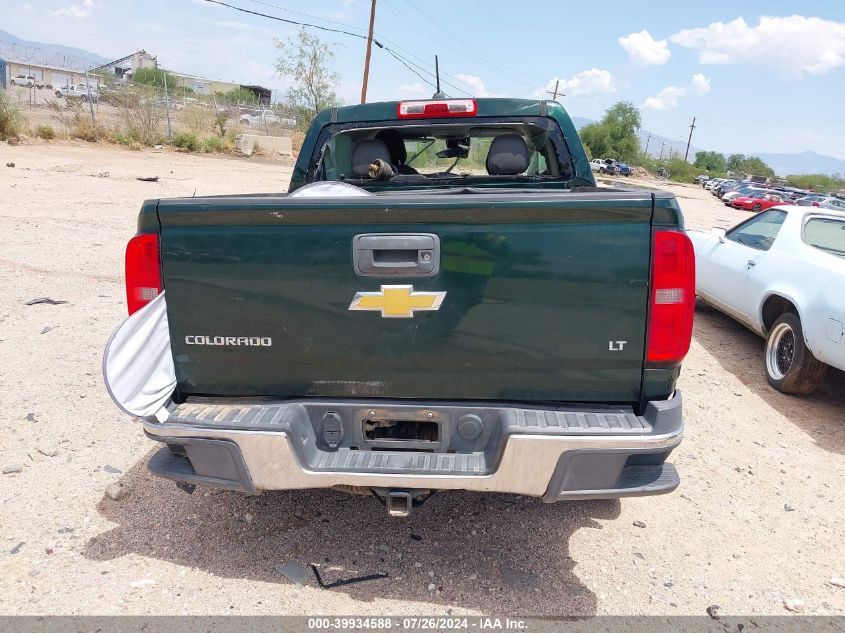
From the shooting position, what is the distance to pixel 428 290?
250 cm

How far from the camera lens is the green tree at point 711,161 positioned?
120m

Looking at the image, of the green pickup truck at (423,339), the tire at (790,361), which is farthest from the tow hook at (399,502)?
the tire at (790,361)

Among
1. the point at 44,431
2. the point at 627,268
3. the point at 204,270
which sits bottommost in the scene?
the point at 44,431

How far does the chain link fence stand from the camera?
27172mm

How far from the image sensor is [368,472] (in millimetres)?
2521

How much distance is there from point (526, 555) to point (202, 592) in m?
1.50

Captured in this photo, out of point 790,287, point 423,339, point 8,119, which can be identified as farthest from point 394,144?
point 8,119

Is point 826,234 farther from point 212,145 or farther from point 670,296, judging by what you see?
point 212,145

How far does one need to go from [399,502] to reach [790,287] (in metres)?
4.39

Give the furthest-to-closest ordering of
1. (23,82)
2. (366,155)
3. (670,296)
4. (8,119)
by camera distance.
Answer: (23,82) < (8,119) < (366,155) < (670,296)

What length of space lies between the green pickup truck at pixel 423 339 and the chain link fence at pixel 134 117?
87.9ft

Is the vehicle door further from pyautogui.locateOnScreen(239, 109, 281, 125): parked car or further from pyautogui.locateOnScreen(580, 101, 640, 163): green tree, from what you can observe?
pyautogui.locateOnScreen(580, 101, 640, 163): green tree

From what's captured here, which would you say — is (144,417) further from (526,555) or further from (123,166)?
(123,166)

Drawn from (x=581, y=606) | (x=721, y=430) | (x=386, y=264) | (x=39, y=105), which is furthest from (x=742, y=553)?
(x=39, y=105)
